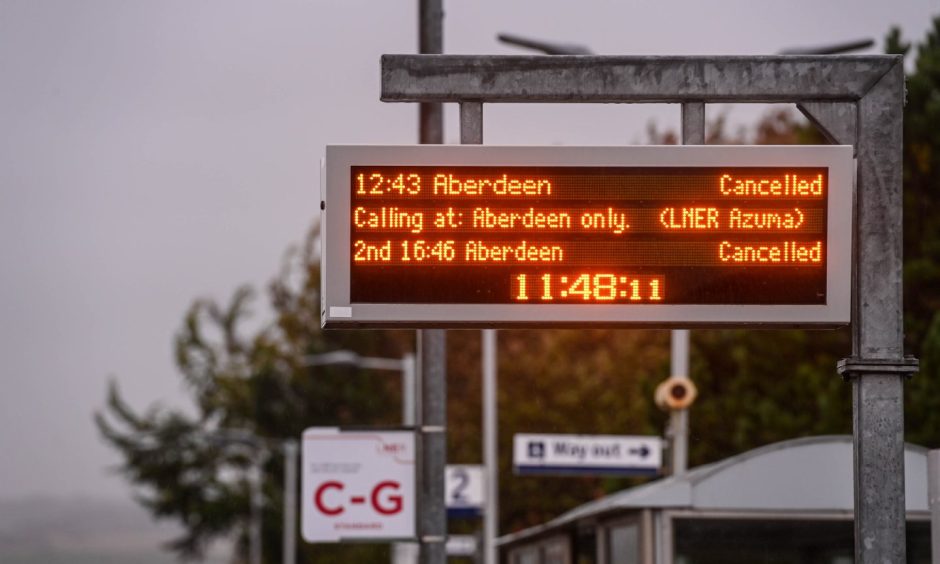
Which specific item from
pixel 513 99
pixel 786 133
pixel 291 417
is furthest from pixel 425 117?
pixel 291 417

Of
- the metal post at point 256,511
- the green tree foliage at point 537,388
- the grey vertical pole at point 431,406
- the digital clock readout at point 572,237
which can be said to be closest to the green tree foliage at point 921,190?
the green tree foliage at point 537,388

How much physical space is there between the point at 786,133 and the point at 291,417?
28643 mm

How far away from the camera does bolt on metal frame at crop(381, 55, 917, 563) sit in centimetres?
938

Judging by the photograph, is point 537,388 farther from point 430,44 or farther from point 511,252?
point 511,252

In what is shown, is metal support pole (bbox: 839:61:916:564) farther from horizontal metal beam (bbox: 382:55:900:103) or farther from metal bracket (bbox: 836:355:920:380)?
horizontal metal beam (bbox: 382:55:900:103)

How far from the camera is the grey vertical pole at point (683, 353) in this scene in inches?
370

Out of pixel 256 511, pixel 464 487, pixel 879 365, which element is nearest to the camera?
pixel 879 365

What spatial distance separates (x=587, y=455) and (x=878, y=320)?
13331 mm

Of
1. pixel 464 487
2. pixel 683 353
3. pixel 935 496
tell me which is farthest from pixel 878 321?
pixel 464 487

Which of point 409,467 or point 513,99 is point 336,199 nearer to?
point 513,99

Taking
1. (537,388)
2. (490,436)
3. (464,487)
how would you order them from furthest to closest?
1. (537,388)
2. (490,436)
3. (464,487)

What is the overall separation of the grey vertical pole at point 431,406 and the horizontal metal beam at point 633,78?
516cm

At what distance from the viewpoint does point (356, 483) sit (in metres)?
14.2

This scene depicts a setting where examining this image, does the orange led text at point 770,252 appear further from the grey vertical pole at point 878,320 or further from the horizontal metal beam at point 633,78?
the horizontal metal beam at point 633,78
